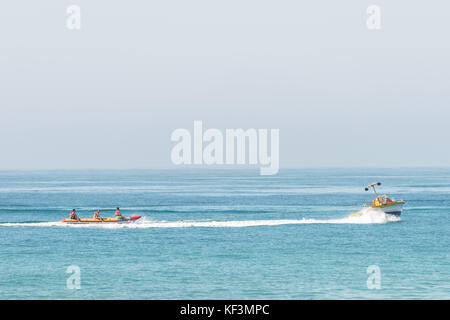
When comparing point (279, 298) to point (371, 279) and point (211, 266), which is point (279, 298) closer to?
point (371, 279)

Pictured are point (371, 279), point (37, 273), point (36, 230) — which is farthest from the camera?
point (36, 230)

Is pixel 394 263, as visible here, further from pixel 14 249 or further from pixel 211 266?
pixel 14 249

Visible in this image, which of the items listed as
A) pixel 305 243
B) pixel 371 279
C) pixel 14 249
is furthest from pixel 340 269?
pixel 14 249

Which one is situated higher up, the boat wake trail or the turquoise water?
the boat wake trail

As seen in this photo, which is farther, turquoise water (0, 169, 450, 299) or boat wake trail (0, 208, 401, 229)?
boat wake trail (0, 208, 401, 229)

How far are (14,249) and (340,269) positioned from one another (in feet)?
104

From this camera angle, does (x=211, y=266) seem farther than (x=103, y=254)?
No

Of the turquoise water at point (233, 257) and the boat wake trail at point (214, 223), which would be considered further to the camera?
the boat wake trail at point (214, 223)

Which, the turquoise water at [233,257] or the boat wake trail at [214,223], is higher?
the boat wake trail at [214,223]

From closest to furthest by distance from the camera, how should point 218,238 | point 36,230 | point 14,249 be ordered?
point 14,249, point 218,238, point 36,230

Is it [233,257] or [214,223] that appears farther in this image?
[214,223]

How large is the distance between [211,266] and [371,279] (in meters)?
13.3

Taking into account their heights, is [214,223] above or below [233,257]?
above

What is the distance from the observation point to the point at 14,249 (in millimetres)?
57938
